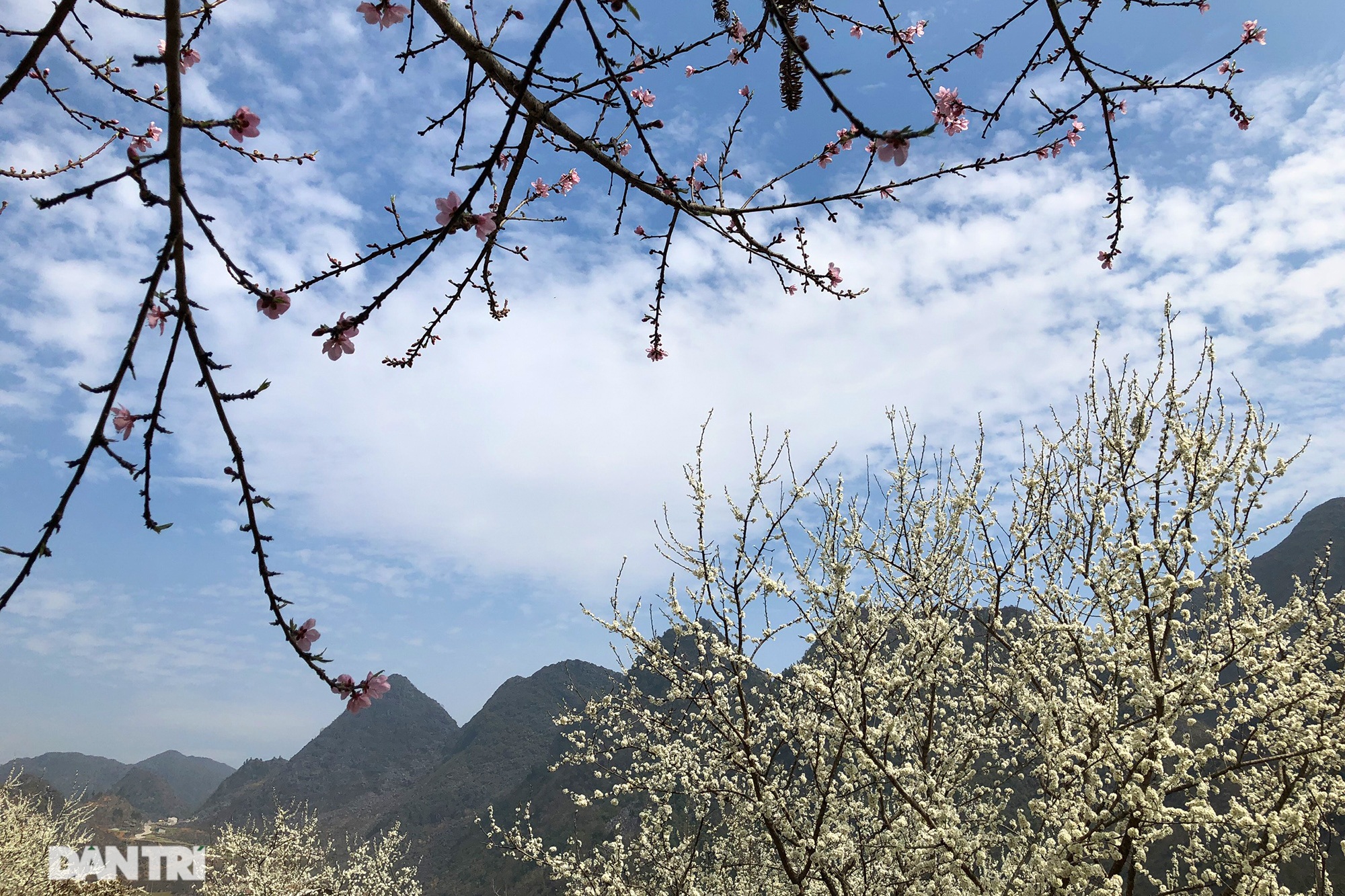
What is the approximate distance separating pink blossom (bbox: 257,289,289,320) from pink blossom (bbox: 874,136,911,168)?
1619 mm

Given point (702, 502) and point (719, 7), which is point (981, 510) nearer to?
point (702, 502)

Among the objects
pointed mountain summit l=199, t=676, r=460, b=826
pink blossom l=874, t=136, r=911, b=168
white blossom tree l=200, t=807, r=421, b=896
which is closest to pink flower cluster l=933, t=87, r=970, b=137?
pink blossom l=874, t=136, r=911, b=168

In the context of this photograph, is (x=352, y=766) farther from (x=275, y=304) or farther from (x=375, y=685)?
(x=275, y=304)

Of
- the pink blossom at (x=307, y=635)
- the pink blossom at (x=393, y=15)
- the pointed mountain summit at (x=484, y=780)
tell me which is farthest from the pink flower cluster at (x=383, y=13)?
the pointed mountain summit at (x=484, y=780)

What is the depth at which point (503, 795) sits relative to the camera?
81688 mm

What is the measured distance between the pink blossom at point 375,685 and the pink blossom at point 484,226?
1.32 meters

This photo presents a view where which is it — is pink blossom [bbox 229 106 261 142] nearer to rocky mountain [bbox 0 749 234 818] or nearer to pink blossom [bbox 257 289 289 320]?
pink blossom [bbox 257 289 289 320]

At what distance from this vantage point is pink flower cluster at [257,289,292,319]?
75.2 inches

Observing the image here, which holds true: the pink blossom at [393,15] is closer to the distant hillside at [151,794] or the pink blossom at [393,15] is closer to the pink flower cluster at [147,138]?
the pink flower cluster at [147,138]

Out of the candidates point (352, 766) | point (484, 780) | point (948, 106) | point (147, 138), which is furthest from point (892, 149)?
point (352, 766)

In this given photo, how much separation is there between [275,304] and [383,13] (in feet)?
2.96

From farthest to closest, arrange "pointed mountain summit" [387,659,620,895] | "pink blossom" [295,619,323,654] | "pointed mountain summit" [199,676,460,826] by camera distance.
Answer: "pointed mountain summit" [199,676,460,826], "pointed mountain summit" [387,659,620,895], "pink blossom" [295,619,323,654]

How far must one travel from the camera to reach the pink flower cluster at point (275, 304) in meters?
1.91

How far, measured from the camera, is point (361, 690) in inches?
78.9
